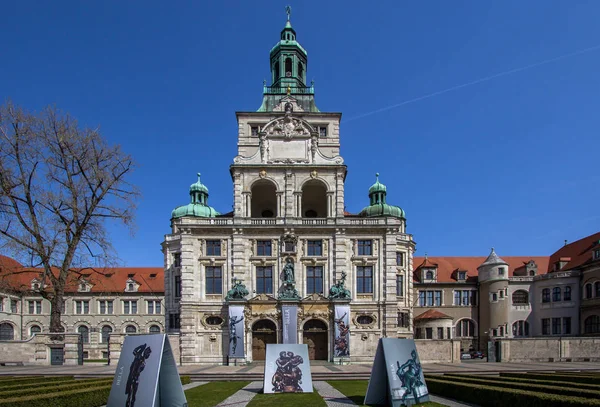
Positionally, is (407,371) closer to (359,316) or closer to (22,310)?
(359,316)

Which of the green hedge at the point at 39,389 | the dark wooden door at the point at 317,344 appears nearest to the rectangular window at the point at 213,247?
the dark wooden door at the point at 317,344

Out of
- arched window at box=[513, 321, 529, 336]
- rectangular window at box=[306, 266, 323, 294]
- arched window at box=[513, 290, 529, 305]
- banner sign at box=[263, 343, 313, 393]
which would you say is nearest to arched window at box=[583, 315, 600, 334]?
arched window at box=[513, 321, 529, 336]

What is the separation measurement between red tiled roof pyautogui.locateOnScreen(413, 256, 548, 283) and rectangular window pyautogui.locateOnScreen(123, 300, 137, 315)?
1542 inches

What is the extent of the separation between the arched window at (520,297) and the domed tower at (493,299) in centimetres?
159

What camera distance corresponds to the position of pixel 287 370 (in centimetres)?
2184

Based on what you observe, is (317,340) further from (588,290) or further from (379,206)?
(588,290)

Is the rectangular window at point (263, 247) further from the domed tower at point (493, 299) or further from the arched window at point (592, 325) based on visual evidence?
the arched window at point (592, 325)

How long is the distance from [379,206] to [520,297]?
62.3ft

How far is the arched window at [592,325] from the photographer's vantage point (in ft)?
165

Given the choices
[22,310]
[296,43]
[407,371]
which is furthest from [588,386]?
[22,310]

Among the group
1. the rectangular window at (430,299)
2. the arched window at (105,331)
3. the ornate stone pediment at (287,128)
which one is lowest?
the arched window at (105,331)

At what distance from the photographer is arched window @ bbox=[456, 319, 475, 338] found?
198 feet

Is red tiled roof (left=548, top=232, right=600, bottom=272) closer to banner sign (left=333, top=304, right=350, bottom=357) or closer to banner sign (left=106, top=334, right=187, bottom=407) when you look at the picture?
banner sign (left=333, top=304, right=350, bottom=357)

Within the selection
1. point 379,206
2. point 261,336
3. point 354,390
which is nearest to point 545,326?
point 379,206
